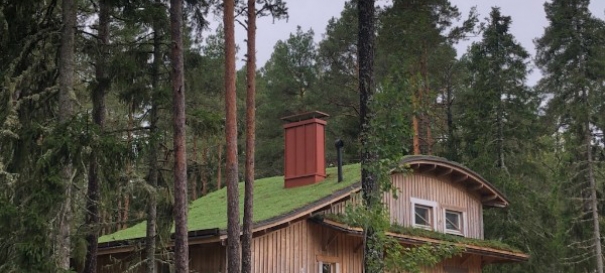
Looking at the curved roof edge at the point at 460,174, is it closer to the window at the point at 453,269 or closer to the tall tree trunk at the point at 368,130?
the window at the point at 453,269

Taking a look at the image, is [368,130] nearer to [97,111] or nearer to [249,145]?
[249,145]

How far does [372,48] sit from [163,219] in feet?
17.8

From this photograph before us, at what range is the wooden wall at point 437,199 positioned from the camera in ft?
69.3

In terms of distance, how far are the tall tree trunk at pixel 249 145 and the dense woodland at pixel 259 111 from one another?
0.10m

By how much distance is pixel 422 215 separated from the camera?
21.9 metres

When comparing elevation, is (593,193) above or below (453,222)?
above

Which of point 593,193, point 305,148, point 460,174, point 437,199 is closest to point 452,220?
point 437,199

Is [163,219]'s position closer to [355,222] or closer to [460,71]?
[355,222]

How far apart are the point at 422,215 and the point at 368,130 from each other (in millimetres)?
9673

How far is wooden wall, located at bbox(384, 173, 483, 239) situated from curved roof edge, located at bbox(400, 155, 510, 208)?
18cm

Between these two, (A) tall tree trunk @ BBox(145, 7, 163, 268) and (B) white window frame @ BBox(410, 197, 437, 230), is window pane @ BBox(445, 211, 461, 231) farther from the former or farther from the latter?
(A) tall tree trunk @ BBox(145, 7, 163, 268)

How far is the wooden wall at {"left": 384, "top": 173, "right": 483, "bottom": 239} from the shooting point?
21.1 m

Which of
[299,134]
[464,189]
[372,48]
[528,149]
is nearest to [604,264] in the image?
[528,149]

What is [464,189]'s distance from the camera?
23391mm
